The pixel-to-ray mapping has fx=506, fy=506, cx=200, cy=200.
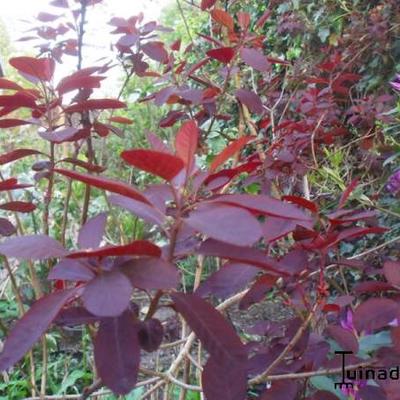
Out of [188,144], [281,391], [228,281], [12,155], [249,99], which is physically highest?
[249,99]

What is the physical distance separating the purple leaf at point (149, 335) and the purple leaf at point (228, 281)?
0.06 m

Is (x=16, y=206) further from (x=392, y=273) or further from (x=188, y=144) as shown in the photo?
(x=392, y=273)

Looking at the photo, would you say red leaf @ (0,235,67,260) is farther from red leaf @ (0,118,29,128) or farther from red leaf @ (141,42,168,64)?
red leaf @ (141,42,168,64)

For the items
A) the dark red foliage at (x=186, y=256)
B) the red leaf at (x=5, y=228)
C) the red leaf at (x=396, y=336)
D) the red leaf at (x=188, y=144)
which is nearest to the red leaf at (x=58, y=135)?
the dark red foliage at (x=186, y=256)

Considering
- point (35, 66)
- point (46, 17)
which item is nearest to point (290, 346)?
point (35, 66)

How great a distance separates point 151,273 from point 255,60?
28.7 inches

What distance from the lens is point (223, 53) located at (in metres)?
1.09

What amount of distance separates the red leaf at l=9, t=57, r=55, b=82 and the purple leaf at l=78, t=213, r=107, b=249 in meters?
0.34

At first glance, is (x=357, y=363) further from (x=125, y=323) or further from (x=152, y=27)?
(x=152, y=27)

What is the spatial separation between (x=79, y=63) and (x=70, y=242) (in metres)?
1.66

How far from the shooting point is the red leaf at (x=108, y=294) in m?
0.40

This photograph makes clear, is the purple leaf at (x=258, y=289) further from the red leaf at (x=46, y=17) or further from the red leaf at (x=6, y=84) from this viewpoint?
the red leaf at (x=46, y=17)

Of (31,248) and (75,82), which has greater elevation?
(75,82)

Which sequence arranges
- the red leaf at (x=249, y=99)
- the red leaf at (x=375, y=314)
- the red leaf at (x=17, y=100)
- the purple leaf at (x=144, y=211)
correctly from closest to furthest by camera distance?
the purple leaf at (x=144, y=211) < the red leaf at (x=375, y=314) < the red leaf at (x=17, y=100) < the red leaf at (x=249, y=99)
